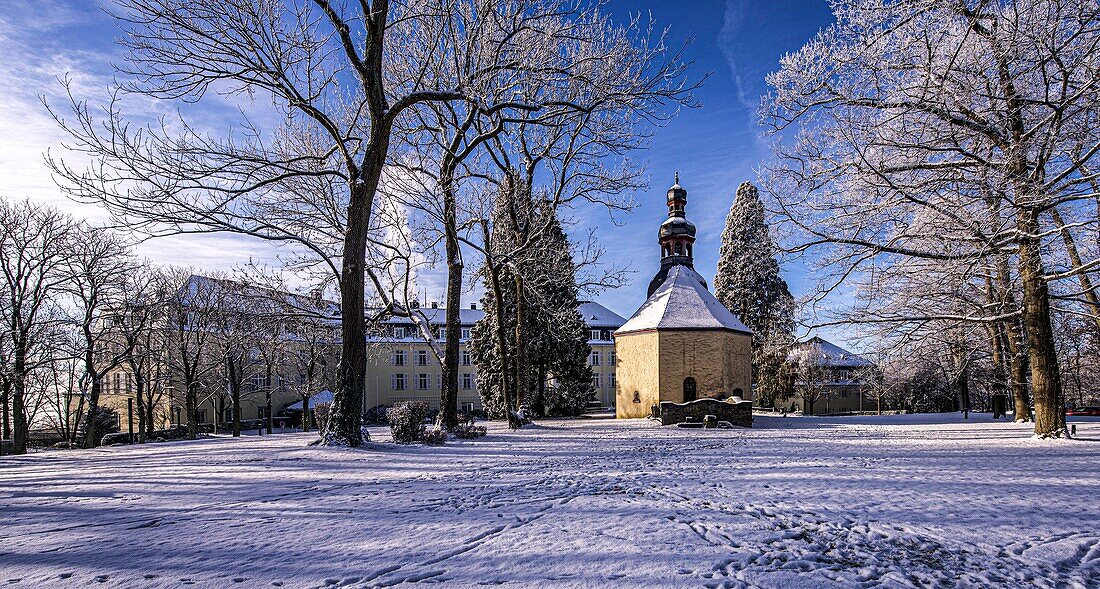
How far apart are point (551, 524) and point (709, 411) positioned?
64.1ft

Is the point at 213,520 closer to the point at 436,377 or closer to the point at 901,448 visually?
the point at 901,448

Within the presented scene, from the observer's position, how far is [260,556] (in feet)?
15.2

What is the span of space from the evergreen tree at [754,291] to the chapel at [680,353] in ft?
27.2

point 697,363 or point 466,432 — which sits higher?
point 697,363

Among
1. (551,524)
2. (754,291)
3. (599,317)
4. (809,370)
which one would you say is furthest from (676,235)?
(551,524)

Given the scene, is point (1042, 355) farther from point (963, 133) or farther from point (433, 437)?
point (433, 437)

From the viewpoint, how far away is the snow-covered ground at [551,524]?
4289 millimetres

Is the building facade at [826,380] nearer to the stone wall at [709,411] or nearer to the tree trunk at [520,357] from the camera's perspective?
the stone wall at [709,411]

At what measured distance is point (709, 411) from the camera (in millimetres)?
24062

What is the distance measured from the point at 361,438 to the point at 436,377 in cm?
4232

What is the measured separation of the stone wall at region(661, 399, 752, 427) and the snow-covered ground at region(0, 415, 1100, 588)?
13246mm

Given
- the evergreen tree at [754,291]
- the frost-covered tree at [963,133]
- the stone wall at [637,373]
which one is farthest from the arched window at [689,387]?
the frost-covered tree at [963,133]

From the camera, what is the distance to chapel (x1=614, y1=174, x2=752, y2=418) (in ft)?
105

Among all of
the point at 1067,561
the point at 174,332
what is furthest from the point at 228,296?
the point at 1067,561
